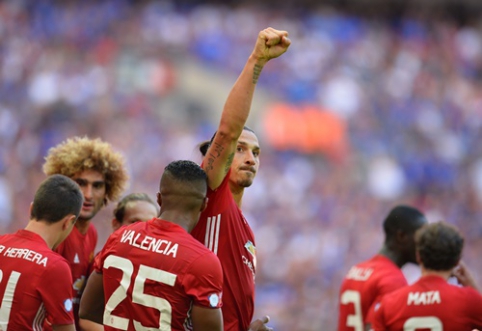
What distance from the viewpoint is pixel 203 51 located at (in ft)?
73.0

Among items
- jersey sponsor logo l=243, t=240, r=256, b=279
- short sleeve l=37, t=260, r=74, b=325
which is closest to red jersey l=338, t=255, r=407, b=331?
jersey sponsor logo l=243, t=240, r=256, b=279

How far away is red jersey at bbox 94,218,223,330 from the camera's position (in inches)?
181

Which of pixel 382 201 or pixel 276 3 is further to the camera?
pixel 276 3

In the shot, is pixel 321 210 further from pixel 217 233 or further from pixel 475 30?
pixel 217 233

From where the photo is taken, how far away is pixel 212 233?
17.2 ft

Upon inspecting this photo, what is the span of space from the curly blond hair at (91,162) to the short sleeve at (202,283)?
2.63m

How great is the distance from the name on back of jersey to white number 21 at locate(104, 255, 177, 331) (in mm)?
105

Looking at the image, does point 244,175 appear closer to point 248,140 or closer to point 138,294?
point 248,140

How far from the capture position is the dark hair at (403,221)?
7395mm

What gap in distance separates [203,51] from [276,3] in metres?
4.03

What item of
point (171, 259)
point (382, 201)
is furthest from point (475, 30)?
point (171, 259)

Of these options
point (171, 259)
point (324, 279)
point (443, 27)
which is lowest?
point (171, 259)

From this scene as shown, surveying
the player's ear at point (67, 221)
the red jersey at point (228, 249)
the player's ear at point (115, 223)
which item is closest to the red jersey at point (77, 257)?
the player's ear at point (115, 223)

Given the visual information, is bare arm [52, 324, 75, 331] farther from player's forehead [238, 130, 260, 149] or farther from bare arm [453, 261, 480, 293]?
bare arm [453, 261, 480, 293]
